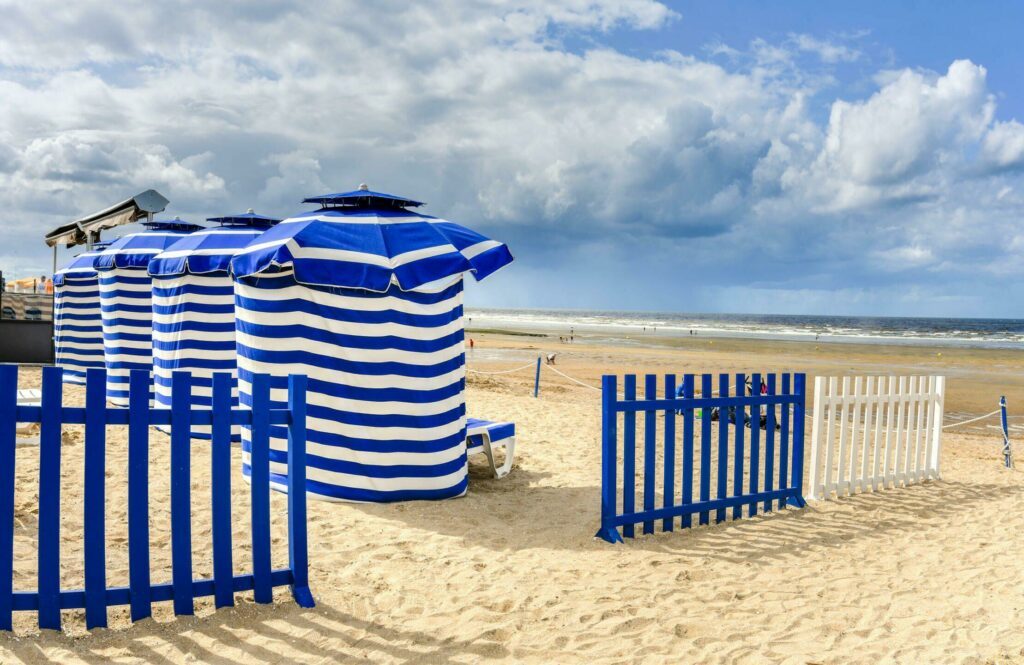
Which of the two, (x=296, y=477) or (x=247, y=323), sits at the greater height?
(x=247, y=323)

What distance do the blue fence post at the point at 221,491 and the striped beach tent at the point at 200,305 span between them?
15.6 ft

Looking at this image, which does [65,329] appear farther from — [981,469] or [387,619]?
[981,469]

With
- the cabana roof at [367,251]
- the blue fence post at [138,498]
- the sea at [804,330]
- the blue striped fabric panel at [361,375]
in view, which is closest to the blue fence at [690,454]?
the blue striped fabric panel at [361,375]

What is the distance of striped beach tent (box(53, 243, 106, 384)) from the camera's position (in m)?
12.3

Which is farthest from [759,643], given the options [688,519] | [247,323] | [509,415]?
[509,415]

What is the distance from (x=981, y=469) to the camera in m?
9.32

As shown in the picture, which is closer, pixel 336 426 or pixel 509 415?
pixel 336 426

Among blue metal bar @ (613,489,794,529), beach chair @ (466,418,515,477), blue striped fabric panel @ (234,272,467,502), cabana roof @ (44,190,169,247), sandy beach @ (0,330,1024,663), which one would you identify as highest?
cabana roof @ (44,190,169,247)

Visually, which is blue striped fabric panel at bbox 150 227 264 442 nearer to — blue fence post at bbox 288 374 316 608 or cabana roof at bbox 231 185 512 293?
cabana roof at bbox 231 185 512 293

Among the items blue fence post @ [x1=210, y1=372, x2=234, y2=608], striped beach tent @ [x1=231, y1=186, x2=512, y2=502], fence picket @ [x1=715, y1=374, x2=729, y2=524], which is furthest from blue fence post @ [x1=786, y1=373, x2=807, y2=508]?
blue fence post @ [x1=210, y1=372, x2=234, y2=608]

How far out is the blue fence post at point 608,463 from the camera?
5.34m

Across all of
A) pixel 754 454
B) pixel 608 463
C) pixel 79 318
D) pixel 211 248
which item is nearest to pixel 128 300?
pixel 79 318

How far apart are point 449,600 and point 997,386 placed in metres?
23.3

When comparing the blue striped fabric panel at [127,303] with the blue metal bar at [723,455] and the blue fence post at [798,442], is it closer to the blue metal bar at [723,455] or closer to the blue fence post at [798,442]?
the blue metal bar at [723,455]
